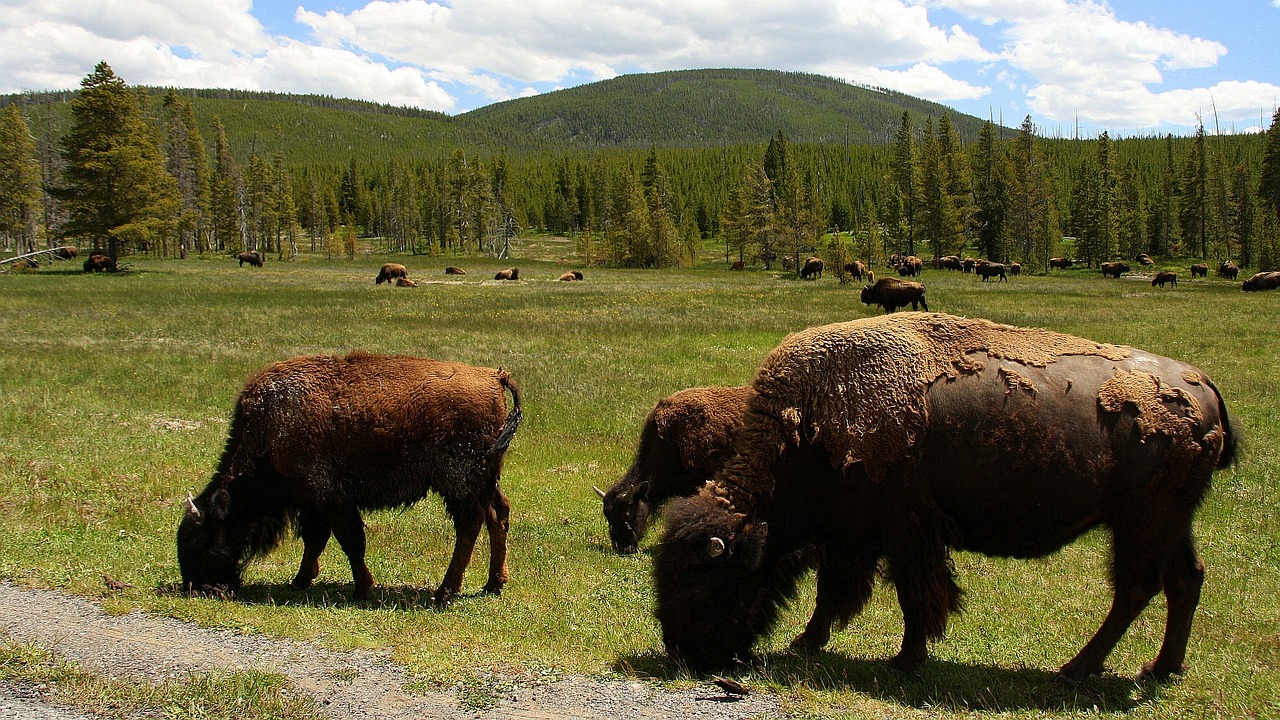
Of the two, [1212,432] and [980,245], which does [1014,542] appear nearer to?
[1212,432]

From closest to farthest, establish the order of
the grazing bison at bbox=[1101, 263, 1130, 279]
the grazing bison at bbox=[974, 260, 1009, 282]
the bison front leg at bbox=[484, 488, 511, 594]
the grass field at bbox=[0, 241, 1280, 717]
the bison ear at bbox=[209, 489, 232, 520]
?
the grass field at bbox=[0, 241, 1280, 717] → the bison ear at bbox=[209, 489, 232, 520] → the bison front leg at bbox=[484, 488, 511, 594] → the grazing bison at bbox=[974, 260, 1009, 282] → the grazing bison at bbox=[1101, 263, 1130, 279]

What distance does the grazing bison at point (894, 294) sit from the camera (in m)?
37.8

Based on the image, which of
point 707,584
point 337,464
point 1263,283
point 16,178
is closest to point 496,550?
point 337,464

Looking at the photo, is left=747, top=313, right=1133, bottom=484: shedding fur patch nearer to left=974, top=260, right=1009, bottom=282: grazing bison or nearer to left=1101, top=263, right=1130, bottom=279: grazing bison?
left=974, top=260, right=1009, bottom=282: grazing bison

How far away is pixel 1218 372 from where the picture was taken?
21.5 m

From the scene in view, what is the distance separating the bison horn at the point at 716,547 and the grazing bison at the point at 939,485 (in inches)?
0.8

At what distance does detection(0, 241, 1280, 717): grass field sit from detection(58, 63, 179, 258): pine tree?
93.2ft

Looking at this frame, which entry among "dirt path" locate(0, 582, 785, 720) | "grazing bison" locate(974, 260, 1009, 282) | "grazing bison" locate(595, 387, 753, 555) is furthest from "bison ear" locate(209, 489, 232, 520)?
"grazing bison" locate(974, 260, 1009, 282)

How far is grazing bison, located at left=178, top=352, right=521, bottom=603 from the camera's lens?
298 inches

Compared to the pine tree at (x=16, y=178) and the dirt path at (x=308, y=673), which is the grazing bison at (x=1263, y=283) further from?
the pine tree at (x=16, y=178)

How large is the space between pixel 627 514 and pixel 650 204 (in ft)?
328

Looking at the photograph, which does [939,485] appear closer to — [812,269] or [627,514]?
[627,514]

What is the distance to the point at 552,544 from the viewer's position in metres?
10.1

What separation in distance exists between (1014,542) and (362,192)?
159812 millimetres
